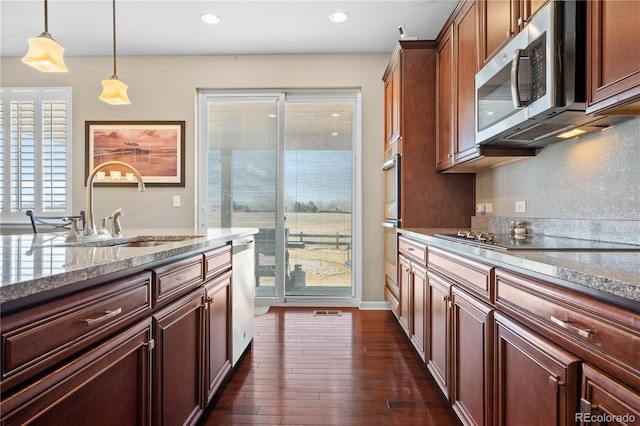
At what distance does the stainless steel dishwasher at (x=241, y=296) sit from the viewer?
230 centimetres

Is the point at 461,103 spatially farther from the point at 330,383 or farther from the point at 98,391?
the point at 98,391

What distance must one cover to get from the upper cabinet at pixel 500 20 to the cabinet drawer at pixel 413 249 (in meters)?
1.18

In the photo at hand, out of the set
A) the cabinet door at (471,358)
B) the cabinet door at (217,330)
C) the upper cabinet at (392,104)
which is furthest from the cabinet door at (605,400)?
the upper cabinet at (392,104)

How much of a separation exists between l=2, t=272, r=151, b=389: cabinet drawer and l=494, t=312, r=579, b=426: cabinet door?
3.97 ft

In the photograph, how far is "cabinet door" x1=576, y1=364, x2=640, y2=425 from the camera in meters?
0.73

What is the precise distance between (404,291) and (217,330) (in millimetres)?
1526

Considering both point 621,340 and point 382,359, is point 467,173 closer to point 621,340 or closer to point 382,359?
point 382,359

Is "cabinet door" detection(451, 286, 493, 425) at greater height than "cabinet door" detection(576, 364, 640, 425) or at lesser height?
lesser

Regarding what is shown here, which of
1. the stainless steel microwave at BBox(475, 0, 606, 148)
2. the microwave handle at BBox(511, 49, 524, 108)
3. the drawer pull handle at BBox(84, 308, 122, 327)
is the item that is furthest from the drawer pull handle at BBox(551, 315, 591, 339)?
the drawer pull handle at BBox(84, 308, 122, 327)

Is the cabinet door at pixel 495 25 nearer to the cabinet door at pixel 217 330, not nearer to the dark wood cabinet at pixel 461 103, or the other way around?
the dark wood cabinet at pixel 461 103

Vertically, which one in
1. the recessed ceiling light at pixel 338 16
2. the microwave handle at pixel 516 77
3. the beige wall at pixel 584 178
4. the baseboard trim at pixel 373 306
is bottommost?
the baseboard trim at pixel 373 306

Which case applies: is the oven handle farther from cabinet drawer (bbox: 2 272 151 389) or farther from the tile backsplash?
cabinet drawer (bbox: 2 272 151 389)

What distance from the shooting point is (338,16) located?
10.5 ft

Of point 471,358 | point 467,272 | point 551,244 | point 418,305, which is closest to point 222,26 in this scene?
point 418,305
